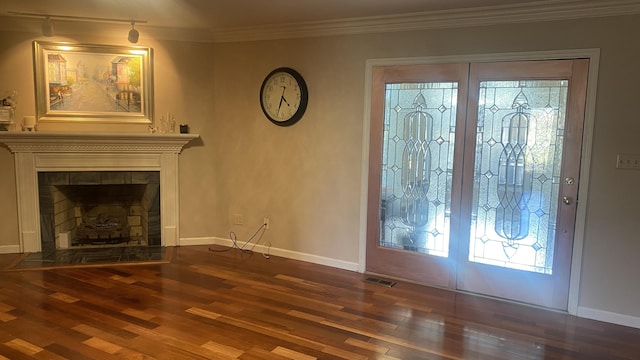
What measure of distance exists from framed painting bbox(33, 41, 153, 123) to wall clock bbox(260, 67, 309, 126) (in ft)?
4.06

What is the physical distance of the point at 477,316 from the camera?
339cm

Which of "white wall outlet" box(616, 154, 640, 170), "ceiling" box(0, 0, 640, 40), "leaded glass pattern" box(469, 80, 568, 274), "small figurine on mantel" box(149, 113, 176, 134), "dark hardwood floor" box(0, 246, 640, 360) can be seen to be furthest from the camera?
"small figurine on mantel" box(149, 113, 176, 134)

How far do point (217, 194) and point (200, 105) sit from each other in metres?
0.98

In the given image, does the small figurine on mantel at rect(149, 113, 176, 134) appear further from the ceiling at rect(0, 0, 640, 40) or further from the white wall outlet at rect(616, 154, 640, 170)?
the white wall outlet at rect(616, 154, 640, 170)

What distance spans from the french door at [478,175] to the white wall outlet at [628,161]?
10.9 inches

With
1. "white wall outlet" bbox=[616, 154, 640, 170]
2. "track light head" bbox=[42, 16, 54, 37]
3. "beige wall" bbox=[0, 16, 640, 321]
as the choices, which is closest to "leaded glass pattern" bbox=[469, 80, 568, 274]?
"beige wall" bbox=[0, 16, 640, 321]

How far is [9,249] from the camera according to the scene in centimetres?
462

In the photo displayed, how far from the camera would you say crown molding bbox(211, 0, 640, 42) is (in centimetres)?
323

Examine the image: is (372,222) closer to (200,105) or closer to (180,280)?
(180,280)

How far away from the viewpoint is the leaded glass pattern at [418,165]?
3.84 m

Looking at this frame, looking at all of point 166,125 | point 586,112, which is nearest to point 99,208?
point 166,125

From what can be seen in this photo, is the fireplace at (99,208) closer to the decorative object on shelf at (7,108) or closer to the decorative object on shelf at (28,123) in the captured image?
the decorative object on shelf at (28,123)

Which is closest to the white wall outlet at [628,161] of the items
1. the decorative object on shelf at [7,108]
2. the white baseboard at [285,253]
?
the white baseboard at [285,253]

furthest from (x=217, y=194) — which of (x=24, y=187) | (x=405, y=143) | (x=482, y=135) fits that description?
(x=482, y=135)
